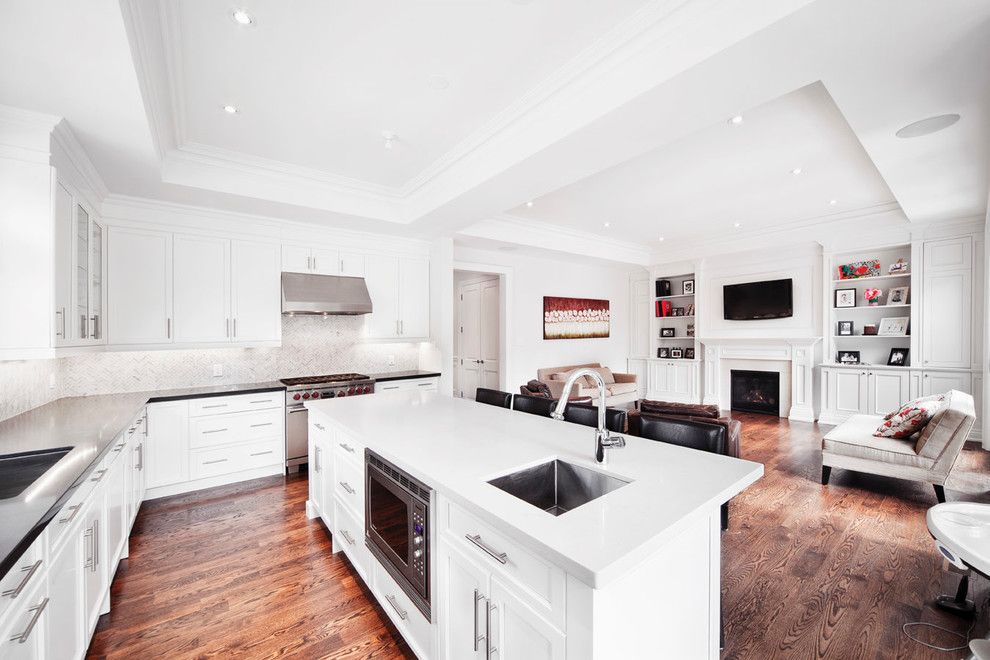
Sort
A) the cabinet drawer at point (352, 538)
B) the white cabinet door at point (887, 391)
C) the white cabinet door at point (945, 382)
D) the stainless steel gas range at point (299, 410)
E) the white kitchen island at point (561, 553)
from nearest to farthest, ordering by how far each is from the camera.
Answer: the white kitchen island at point (561, 553) < the cabinet drawer at point (352, 538) < the stainless steel gas range at point (299, 410) < the white cabinet door at point (945, 382) < the white cabinet door at point (887, 391)

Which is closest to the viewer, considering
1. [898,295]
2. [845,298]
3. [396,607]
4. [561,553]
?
[561,553]

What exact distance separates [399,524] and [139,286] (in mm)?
3389

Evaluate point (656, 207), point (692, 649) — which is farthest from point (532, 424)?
point (656, 207)

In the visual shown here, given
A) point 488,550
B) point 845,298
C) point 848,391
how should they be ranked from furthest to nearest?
point 845,298, point 848,391, point 488,550

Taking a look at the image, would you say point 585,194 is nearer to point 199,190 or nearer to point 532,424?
point 532,424

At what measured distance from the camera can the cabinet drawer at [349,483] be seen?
2.25m

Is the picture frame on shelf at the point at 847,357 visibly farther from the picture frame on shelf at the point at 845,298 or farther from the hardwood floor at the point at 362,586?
the hardwood floor at the point at 362,586

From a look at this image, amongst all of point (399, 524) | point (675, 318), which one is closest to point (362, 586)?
point (399, 524)

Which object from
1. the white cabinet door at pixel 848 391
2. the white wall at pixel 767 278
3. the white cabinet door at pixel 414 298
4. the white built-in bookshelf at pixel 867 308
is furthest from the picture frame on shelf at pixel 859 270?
the white cabinet door at pixel 414 298

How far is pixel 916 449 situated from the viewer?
11.1 feet

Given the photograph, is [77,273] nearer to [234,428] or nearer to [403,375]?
[234,428]

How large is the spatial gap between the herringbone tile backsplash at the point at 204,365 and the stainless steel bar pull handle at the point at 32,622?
176 centimetres

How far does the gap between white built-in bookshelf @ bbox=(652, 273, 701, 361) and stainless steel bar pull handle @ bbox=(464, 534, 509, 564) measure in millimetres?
7198

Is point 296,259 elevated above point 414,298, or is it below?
above
